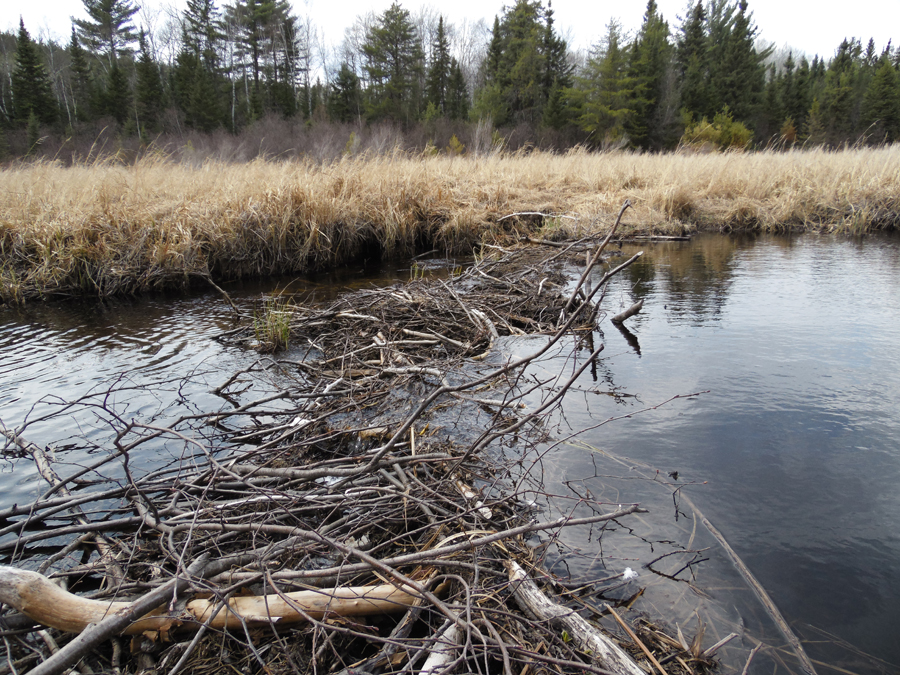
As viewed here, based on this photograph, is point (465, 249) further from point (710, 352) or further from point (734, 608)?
point (734, 608)

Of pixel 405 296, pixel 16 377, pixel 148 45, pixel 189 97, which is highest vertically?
pixel 148 45

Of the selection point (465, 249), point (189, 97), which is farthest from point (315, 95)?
point (465, 249)

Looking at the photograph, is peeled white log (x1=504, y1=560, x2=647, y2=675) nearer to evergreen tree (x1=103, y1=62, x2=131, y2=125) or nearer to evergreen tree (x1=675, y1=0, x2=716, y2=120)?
evergreen tree (x1=675, y1=0, x2=716, y2=120)

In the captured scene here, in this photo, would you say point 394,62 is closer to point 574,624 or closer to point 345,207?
point 345,207

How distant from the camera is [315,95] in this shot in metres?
42.1

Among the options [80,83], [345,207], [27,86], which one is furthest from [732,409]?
[80,83]

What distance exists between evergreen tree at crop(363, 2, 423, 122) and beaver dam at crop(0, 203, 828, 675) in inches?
1517

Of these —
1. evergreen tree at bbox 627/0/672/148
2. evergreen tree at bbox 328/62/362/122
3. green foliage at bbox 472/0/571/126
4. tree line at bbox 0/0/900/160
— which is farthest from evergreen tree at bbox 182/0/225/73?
evergreen tree at bbox 627/0/672/148

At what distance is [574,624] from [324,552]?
894 mm

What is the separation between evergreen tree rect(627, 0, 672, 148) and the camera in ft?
106

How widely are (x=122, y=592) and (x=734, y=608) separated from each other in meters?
2.14

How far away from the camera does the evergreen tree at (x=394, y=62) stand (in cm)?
3797

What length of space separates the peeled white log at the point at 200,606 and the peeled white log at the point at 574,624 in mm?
356

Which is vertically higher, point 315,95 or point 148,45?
point 148,45
